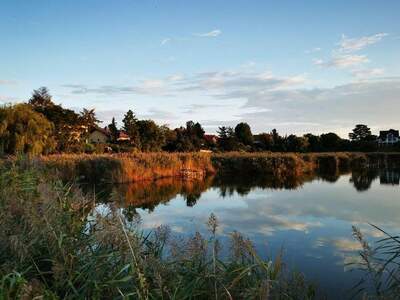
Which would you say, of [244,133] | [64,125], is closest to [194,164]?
[64,125]

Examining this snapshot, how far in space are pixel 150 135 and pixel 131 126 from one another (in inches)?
79.4

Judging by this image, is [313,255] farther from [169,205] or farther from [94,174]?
[94,174]

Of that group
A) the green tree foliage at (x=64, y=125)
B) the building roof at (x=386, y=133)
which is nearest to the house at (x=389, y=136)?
the building roof at (x=386, y=133)

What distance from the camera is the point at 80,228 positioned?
4.75 meters

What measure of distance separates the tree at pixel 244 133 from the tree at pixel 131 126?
554 inches

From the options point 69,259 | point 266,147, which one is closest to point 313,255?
point 69,259

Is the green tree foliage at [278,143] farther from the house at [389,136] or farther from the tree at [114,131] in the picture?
the house at [389,136]

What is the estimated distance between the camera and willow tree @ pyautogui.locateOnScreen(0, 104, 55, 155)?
22.4 m

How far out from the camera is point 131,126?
40531 millimetres

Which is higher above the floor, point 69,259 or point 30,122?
point 30,122

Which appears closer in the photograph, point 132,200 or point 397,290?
point 397,290

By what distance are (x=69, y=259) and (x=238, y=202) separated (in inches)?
411

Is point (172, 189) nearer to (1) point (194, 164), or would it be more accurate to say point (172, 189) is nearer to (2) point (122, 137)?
(1) point (194, 164)

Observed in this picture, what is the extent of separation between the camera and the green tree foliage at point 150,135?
129ft
